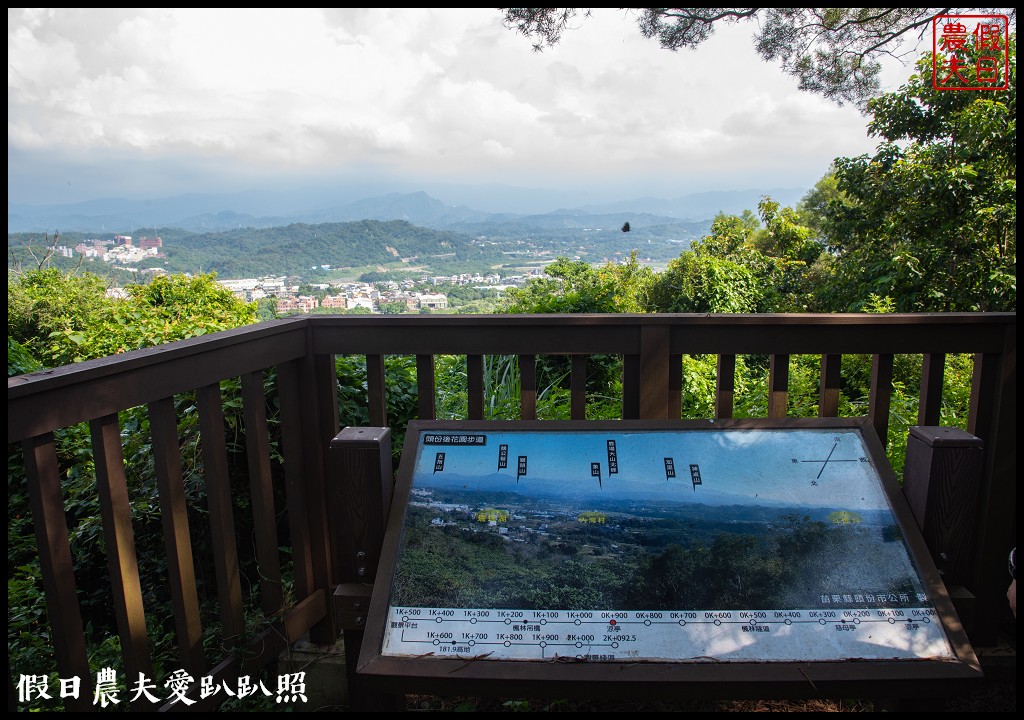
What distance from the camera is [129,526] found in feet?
4.69

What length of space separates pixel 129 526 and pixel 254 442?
44 centimetres

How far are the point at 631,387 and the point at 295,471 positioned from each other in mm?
1146

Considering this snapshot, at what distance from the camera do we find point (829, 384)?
6.89ft

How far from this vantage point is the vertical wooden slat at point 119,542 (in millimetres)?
1381

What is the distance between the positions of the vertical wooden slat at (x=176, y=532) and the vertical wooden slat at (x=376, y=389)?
654mm

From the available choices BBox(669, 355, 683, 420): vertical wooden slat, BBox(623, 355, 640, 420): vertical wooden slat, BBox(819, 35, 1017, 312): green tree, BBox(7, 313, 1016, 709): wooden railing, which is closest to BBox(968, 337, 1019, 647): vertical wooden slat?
BBox(7, 313, 1016, 709): wooden railing

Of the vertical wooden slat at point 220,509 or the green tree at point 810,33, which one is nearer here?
the vertical wooden slat at point 220,509

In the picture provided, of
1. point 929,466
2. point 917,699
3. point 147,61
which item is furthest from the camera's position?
point 147,61

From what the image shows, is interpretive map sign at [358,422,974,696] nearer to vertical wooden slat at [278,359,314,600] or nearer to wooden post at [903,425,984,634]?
wooden post at [903,425,984,634]

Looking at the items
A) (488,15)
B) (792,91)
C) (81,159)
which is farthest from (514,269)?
(81,159)

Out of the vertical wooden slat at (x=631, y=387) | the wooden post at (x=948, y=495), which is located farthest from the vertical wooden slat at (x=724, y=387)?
the wooden post at (x=948, y=495)

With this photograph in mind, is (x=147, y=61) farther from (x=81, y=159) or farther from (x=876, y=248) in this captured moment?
(x=876, y=248)

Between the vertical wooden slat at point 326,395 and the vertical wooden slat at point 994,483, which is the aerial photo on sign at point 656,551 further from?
the vertical wooden slat at point 994,483

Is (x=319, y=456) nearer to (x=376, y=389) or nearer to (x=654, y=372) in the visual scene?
(x=376, y=389)
